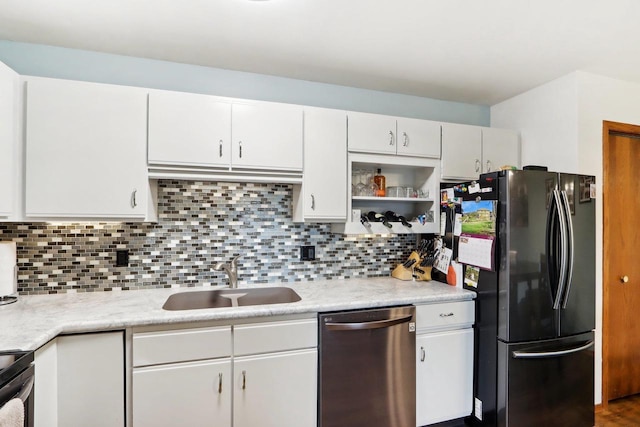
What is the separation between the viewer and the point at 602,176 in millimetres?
2480

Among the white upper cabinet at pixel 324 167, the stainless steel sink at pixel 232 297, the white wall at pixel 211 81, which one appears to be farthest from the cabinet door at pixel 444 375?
the white wall at pixel 211 81

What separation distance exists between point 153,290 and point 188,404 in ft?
2.69

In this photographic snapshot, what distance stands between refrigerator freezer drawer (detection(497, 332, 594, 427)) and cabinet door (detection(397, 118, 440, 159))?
1.39 metres

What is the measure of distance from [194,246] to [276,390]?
42.9 inches

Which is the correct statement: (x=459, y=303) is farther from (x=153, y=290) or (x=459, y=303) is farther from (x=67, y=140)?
(x=67, y=140)

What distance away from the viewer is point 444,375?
7.17 feet

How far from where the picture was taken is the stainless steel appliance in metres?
1.12

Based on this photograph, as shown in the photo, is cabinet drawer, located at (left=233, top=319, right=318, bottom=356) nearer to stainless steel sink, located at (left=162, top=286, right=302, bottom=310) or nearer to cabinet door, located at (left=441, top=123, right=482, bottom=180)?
stainless steel sink, located at (left=162, top=286, right=302, bottom=310)

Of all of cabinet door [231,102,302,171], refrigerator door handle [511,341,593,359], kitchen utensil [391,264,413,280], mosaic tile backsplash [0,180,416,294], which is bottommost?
refrigerator door handle [511,341,593,359]

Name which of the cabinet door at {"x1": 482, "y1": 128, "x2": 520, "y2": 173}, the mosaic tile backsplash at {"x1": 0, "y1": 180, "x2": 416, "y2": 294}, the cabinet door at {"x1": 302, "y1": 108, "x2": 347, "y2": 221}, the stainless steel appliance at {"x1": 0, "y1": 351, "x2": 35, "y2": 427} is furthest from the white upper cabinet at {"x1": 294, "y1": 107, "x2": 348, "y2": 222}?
the stainless steel appliance at {"x1": 0, "y1": 351, "x2": 35, "y2": 427}

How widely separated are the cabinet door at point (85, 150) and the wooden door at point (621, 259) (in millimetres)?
3221

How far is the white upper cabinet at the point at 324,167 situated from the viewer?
7.51ft

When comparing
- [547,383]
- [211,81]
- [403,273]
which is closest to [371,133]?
[403,273]

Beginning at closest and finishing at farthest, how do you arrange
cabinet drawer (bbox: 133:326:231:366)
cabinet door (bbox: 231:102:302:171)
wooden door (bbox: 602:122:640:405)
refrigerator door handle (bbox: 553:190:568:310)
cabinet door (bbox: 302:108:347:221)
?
1. cabinet drawer (bbox: 133:326:231:366)
2. refrigerator door handle (bbox: 553:190:568:310)
3. cabinet door (bbox: 231:102:302:171)
4. cabinet door (bbox: 302:108:347:221)
5. wooden door (bbox: 602:122:640:405)
